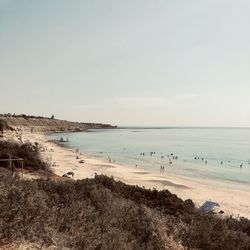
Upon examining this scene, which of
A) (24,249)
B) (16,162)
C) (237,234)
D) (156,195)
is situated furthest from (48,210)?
(16,162)

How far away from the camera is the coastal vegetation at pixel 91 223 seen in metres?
5.55

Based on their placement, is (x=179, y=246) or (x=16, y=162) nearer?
(x=179, y=246)

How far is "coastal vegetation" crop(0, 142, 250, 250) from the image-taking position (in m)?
5.55

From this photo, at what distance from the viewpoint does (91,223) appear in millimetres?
6934

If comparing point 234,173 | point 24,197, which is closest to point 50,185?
point 24,197

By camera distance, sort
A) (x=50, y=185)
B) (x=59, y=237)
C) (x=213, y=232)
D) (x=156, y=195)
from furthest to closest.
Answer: (x=156, y=195) → (x=50, y=185) → (x=213, y=232) → (x=59, y=237)

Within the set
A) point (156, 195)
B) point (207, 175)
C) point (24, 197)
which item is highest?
point (24, 197)

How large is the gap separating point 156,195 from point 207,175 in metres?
32.2

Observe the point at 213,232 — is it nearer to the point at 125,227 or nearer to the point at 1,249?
the point at 125,227

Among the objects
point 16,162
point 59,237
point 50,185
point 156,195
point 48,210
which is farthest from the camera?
point 16,162

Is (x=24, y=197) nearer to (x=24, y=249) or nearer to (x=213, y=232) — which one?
(x=24, y=249)

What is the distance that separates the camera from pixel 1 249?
193 inches

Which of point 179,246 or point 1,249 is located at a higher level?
point 1,249

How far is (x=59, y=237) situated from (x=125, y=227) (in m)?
2.13
